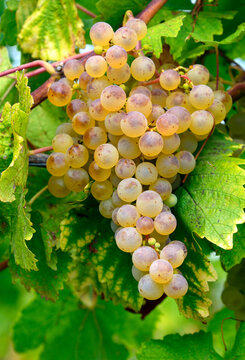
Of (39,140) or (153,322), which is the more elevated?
(39,140)

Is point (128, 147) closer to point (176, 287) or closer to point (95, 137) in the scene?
point (95, 137)

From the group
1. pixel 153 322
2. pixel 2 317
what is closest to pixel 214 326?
pixel 153 322

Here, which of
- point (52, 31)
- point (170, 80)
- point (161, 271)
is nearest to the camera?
point (161, 271)

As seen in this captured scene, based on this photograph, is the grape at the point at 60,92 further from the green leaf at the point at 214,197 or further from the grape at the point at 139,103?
the green leaf at the point at 214,197

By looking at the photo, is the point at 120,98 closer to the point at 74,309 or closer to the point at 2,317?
the point at 74,309

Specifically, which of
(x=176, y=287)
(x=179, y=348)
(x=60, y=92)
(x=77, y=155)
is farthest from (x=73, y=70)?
(x=179, y=348)

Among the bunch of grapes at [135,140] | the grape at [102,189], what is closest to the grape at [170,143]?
the bunch of grapes at [135,140]

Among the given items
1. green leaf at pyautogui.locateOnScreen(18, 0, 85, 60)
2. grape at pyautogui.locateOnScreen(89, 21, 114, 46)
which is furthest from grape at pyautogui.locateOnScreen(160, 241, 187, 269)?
green leaf at pyautogui.locateOnScreen(18, 0, 85, 60)
